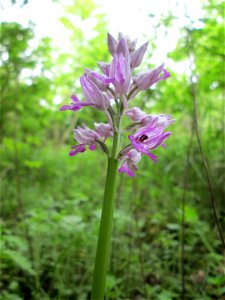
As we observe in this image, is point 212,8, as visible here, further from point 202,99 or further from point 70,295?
point 70,295

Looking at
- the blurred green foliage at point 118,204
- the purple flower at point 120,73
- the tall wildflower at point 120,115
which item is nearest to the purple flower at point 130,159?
the tall wildflower at point 120,115

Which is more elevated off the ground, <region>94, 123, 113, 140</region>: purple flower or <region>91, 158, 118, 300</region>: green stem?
<region>94, 123, 113, 140</region>: purple flower

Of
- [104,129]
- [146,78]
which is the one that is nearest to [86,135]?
[104,129]

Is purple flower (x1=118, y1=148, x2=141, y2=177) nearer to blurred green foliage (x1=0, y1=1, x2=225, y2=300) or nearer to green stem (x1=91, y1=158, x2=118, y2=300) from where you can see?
green stem (x1=91, y1=158, x2=118, y2=300)

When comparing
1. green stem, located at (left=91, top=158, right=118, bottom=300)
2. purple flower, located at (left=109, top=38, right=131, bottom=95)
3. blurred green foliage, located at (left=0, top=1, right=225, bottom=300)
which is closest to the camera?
green stem, located at (left=91, top=158, right=118, bottom=300)

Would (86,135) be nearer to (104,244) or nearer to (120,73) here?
(120,73)

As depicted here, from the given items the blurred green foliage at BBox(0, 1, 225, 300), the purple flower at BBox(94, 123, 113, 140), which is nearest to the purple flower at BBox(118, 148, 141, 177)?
the purple flower at BBox(94, 123, 113, 140)

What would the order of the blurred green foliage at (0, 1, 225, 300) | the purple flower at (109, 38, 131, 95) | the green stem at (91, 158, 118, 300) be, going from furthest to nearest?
the blurred green foliage at (0, 1, 225, 300)
the purple flower at (109, 38, 131, 95)
the green stem at (91, 158, 118, 300)
